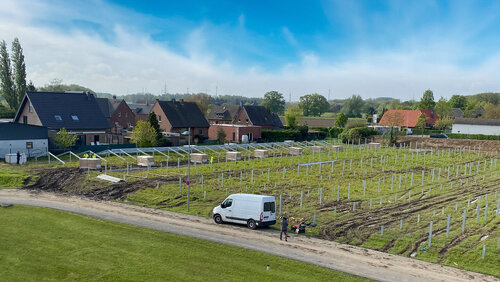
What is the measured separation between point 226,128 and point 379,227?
51.3 metres

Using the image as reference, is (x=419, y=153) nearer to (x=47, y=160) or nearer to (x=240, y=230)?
(x=240, y=230)

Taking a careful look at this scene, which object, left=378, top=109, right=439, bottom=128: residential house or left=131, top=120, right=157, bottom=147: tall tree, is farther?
left=378, top=109, right=439, bottom=128: residential house

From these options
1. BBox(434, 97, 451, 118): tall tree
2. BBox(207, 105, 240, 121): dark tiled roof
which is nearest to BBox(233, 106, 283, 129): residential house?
BBox(207, 105, 240, 121): dark tiled roof

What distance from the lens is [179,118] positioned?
70000 millimetres

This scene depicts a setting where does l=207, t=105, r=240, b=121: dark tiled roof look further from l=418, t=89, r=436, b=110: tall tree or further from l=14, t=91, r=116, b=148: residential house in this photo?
l=418, t=89, r=436, b=110: tall tree

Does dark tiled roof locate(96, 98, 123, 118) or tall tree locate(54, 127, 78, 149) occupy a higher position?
dark tiled roof locate(96, 98, 123, 118)

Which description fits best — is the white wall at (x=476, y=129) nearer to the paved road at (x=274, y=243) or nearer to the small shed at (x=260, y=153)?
the small shed at (x=260, y=153)

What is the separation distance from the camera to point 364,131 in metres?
77.9

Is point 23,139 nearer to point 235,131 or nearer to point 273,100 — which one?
point 235,131

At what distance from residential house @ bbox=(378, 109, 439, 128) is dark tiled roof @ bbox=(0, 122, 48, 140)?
69475mm

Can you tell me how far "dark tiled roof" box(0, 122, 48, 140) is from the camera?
46.2 m

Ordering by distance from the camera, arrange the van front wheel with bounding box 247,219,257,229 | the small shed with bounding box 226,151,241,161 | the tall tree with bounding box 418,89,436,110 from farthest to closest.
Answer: the tall tree with bounding box 418,89,436,110 → the small shed with bounding box 226,151,241,161 → the van front wheel with bounding box 247,219,257,229

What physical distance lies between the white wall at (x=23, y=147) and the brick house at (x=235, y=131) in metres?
30.3

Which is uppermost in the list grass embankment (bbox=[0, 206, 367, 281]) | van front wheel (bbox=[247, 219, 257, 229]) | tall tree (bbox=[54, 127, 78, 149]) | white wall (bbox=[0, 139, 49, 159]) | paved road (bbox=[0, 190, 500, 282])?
tall tree (bbox=[54, 127, 78, 149])
